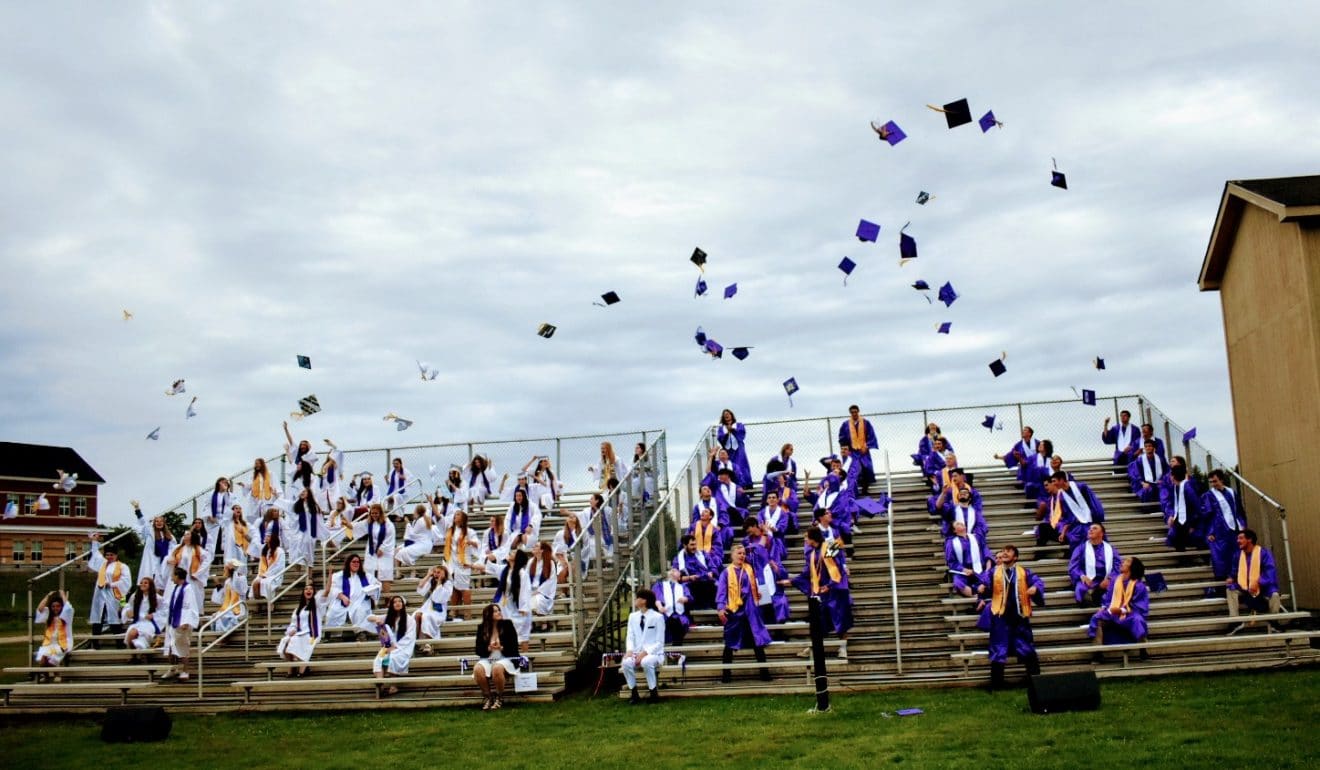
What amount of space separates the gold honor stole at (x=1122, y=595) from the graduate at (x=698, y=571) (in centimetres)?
529

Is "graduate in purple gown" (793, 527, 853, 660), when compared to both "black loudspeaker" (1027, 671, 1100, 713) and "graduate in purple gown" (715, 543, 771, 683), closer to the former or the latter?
"graduate in purple gown" (715, 543, 771, 683)

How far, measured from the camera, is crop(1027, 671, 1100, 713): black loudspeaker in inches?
457

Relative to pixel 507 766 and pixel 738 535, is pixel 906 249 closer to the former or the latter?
pixel 738 535

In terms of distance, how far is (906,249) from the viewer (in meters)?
18.4

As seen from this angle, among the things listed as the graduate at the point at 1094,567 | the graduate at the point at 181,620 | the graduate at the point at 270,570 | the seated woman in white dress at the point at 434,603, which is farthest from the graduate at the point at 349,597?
the graduate at the point at 1094,567

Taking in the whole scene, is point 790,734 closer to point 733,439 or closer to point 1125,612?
point 1125,612

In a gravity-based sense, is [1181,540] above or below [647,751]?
above

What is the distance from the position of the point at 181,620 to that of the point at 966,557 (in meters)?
11.0

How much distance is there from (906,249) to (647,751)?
9.53 m

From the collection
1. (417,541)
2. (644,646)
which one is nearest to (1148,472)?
(644,646)

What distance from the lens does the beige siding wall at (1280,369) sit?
1716 cm

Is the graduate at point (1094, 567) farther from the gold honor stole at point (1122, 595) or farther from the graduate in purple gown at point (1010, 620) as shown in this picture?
the graduate in purple gown at point (1010, 620)

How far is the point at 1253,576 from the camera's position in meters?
15.1

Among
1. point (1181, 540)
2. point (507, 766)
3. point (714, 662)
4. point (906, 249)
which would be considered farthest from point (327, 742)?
point (1181, 540)
